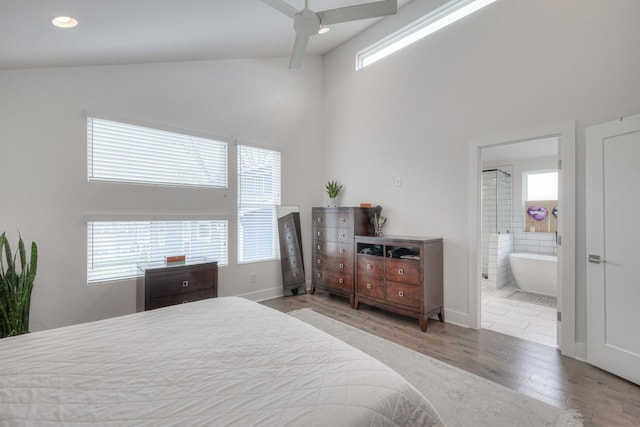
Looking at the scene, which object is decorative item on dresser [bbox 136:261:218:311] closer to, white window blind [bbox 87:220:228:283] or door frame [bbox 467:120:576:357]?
white window blind [bbox 87:220:228:283]

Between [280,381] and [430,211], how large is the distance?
3138 millimetres

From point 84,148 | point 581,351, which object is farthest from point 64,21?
point 581,351

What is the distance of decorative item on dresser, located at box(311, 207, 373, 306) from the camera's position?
4.13m

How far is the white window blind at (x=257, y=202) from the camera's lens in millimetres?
4230

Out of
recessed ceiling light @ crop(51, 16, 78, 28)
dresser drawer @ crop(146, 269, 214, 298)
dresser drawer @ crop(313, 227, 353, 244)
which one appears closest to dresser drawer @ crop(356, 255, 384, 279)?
dresser drawer @ crop(313, 227, 353, 244)

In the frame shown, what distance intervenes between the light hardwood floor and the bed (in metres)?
1.60

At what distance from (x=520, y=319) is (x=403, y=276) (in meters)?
1.57

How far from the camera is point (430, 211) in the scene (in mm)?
3742

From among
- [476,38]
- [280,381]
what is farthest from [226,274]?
[476,38]

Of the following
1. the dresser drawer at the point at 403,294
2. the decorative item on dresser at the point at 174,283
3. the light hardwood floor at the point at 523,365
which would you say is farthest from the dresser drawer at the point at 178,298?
the dresser drawer at the point at 403,294

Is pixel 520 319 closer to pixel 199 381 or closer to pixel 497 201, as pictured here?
pixel 497 201

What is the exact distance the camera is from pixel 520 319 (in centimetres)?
358

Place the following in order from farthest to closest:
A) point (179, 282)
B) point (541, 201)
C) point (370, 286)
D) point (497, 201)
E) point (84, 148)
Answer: point (497, 201) → point (541, 201) → point (370, 286) → point (179, 282) → point (84, 148)

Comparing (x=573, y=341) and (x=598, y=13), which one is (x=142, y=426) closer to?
(x=573, y=341)
